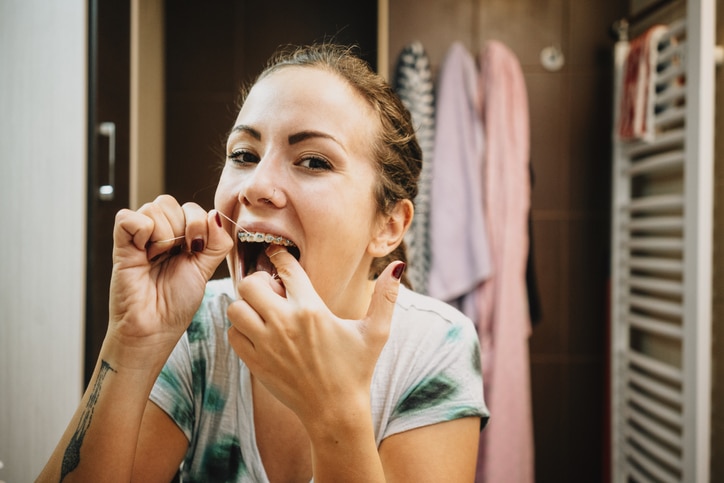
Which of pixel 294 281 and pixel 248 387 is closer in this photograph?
pixel 294 281

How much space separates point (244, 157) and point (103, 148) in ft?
1.18

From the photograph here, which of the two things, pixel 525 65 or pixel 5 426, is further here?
pixel 525 65

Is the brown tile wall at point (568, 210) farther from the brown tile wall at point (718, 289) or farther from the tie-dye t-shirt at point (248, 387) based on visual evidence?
the tie-dye t-shirt at point (248, 387)

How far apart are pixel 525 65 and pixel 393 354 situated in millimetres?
1157

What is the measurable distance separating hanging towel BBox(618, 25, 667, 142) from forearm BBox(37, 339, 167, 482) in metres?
1.32

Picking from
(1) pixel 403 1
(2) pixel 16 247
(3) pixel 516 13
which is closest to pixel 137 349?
(2) pixel 16 247

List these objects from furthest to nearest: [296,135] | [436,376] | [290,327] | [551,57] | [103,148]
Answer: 1. [551,57]
2. [103,148]
3. [436,376]
4. [296,135]
5. [290,327]

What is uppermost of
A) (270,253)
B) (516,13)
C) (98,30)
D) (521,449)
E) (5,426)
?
(516,13)

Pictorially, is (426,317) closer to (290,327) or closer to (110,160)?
(290,327)

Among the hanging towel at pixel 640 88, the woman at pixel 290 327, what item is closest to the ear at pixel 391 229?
the woman at pixel 290 327

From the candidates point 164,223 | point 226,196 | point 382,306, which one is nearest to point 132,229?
point 164,223

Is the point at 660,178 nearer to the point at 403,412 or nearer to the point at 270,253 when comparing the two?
the point at 403,412

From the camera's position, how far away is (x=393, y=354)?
2.40 ft

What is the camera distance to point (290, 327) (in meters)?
0.46
